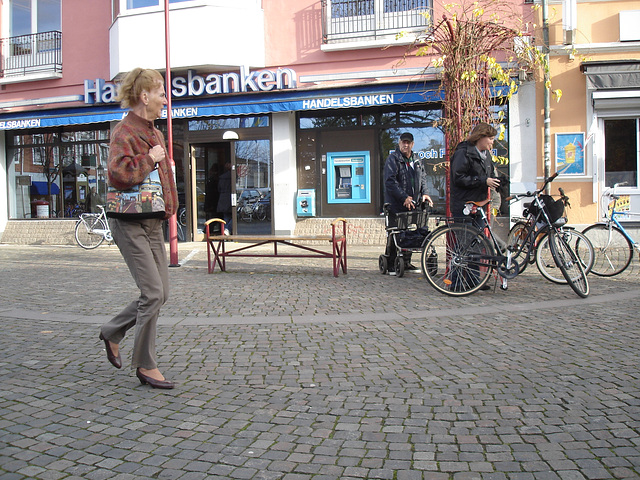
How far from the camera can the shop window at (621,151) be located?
1199 cm

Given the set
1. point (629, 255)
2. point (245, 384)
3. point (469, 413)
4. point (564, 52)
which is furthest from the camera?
point (564, 52)

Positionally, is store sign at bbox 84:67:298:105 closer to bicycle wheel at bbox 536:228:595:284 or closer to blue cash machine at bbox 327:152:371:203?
blue cash machine at bbox 327:152:371:203

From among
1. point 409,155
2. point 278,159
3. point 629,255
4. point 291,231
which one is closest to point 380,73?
point 278,159

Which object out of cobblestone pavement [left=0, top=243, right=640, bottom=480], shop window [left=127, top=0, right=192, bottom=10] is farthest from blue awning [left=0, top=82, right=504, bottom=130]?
cobblestone pavement [left=0, top=243, right=640, bottom=480]

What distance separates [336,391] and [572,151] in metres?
10.4

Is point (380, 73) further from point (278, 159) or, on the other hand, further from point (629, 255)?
point (629, 255)

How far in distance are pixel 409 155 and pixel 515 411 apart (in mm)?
5733

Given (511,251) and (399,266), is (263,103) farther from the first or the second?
(511,251)

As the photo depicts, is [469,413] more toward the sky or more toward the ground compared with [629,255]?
more toward the ground

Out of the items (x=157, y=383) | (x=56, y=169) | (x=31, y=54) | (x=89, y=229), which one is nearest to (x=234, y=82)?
(x=89, y=229)

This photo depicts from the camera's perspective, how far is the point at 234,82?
1356 centimetres

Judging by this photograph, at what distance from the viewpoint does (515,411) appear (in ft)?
10.2

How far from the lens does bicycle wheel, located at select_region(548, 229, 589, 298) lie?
247 inches

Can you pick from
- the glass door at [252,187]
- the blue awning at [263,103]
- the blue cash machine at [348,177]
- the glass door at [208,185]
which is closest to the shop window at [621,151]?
the blue awning at [263,103]
